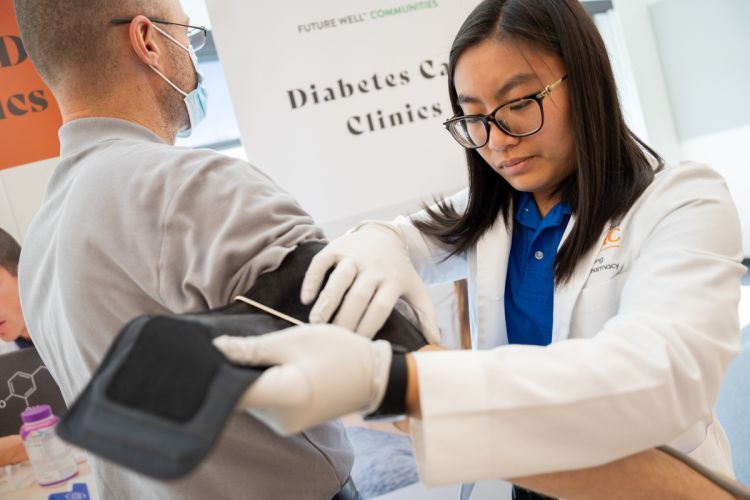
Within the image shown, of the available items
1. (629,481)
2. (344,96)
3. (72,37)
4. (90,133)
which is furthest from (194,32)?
(629,481)

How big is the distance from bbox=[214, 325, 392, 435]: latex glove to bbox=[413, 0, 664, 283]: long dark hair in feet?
2.47

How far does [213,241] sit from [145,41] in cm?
67

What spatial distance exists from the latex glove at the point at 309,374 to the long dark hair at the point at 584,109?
2.47ft

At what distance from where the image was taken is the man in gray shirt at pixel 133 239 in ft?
3.35

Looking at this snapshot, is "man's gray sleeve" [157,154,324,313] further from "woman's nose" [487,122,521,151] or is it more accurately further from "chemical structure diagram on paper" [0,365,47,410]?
"chemical structure diagram on paper" [0,365,47,410]

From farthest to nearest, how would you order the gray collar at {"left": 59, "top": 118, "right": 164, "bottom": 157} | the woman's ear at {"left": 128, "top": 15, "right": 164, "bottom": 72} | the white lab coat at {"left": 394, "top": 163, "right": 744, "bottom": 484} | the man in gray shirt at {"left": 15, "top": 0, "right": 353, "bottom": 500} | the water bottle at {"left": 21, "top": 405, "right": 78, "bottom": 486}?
the water bottle at {"left": 21, "top": 405, "right": 78, "bottom": 486} < the woman's ear at {"left": 128, "top": 15, "right": 164, "bottom": 72} < the gray collar at {"left": 59, "top": 118, "right": 164, "bottom": 157} < the man in gray shirt at {"left": 15, "top": 0, "right": 353, "bottom": 500} < the white lab coat at {"left": 394, "top": 163, "right": 744, "bottom": 484}

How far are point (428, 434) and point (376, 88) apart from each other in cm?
218

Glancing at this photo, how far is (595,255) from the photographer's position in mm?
1341

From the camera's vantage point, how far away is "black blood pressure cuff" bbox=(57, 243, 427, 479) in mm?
566

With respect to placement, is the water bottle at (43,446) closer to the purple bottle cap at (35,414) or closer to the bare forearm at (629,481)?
the purple bottle cap at (35,414)

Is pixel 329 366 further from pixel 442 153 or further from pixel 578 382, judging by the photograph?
pixel 442 153

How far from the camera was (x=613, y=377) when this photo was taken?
0.84 metres

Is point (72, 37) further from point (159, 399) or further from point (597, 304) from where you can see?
point (597, 304)

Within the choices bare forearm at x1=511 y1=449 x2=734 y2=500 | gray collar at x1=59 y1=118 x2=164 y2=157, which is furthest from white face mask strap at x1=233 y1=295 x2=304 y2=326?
gray collar at x1=59 y1=118 x2=164 y2=157
